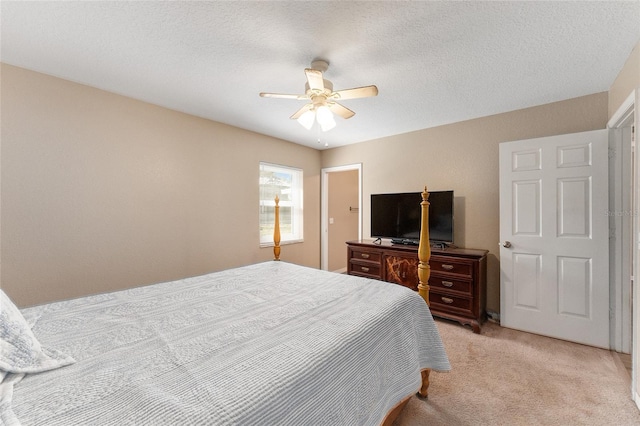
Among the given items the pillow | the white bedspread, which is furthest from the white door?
the pillow

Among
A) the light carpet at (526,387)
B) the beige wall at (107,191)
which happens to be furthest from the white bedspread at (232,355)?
the beige wall at (107,191)

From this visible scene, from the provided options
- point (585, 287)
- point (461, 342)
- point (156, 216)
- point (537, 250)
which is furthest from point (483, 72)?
point (156, 216)

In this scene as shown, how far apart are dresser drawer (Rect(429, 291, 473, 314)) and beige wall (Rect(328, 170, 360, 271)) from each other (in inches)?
87.6

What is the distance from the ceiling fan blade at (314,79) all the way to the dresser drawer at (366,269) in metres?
2.49

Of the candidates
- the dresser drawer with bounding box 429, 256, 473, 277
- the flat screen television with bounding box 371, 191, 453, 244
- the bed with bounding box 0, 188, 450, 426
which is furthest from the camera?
the flat screen television with bounding box 371, 191, 453, 244

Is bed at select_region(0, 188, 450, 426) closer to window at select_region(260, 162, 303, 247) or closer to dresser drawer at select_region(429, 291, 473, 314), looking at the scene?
dresser drawer at select_region(429, 291, 473, 314)

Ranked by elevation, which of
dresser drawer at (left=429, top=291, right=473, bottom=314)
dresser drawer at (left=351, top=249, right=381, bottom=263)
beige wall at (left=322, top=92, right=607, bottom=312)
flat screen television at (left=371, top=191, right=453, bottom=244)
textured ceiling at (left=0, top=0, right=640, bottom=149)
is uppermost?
textured ceiling at (left=0, top=0, right=640, bottom=149)

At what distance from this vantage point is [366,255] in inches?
145

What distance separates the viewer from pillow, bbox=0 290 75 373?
0.86 metres

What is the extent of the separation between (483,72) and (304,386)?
2630 mm

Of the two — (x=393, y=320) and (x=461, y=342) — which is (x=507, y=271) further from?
(x=393, y=320)

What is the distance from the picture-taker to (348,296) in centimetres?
166

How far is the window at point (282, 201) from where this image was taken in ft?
13.2

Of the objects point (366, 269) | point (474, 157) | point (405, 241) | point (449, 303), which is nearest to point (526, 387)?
point (449, 303)
